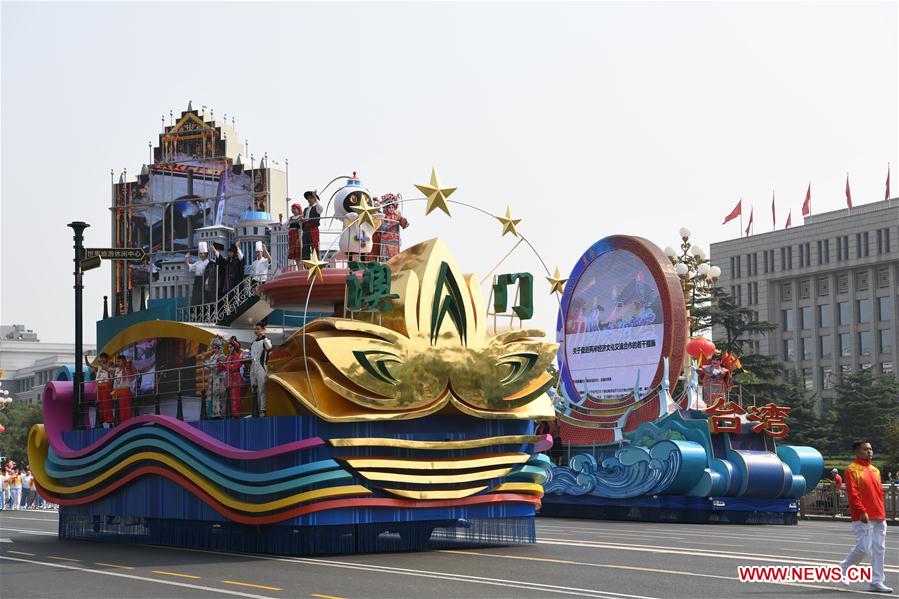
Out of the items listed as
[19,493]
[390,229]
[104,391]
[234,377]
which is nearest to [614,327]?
[390,229]

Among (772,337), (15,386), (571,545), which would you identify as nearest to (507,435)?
(571,545)

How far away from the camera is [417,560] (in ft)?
68.2

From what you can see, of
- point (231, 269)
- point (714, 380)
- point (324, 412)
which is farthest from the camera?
point (714, 380)

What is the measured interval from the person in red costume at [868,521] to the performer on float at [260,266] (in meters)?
15.0

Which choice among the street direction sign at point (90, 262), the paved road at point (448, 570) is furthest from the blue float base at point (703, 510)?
the street direction sign at point (90, 262)

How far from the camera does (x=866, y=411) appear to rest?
248 feet

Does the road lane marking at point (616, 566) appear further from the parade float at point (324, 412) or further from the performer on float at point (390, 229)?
the performer on float at point (390, 229)

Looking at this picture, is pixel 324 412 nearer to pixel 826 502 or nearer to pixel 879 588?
pixel 879 588

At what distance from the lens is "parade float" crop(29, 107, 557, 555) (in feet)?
71.5

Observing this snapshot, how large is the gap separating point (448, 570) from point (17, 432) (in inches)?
3047

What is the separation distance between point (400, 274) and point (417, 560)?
17.6ft

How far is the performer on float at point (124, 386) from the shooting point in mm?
26797

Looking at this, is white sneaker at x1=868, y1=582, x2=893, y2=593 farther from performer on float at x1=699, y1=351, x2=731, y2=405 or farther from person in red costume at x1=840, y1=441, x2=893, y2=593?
performer on float at x1=699, y1=351, x2=731, y2=405

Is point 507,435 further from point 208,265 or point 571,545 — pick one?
point 208,265
